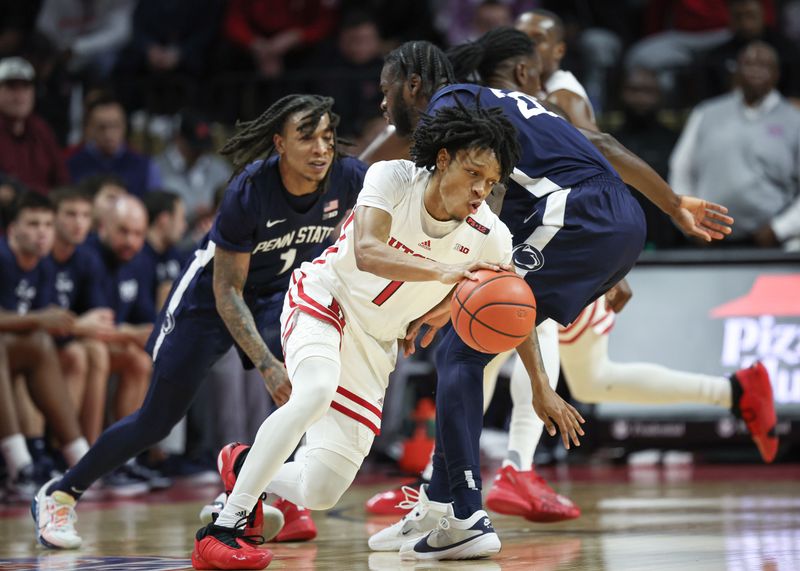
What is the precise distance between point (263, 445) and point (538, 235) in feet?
4.05

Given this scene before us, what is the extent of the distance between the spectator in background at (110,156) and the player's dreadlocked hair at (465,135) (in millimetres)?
6018

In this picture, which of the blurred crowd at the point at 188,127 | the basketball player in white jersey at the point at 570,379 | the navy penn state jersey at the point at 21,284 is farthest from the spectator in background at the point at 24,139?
the basketball player in white jersey at the point at 570,379

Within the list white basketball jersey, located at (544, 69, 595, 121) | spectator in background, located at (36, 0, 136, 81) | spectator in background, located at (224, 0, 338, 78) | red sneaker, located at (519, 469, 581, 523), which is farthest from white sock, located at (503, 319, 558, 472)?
spectator in background, located at (36, 0, 136, 81)

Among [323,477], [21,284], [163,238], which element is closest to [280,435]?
[323,477]

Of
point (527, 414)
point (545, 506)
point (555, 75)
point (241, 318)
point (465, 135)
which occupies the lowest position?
point (545, 506)

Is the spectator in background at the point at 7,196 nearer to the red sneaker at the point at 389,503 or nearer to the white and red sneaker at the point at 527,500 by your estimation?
the red sneaker at the point at 389,503

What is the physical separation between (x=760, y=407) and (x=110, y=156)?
5.87 meters

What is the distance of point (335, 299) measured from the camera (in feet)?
14.6

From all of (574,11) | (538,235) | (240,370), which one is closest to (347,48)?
(574,11)

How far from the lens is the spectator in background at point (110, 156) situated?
9.98 metres

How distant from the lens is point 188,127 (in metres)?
10.5

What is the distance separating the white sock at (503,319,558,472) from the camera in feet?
17.9

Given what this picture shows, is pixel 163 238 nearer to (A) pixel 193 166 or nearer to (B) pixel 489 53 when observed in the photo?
(A) pixel 193 166

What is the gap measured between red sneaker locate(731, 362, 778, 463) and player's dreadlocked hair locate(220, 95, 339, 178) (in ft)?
7.74
